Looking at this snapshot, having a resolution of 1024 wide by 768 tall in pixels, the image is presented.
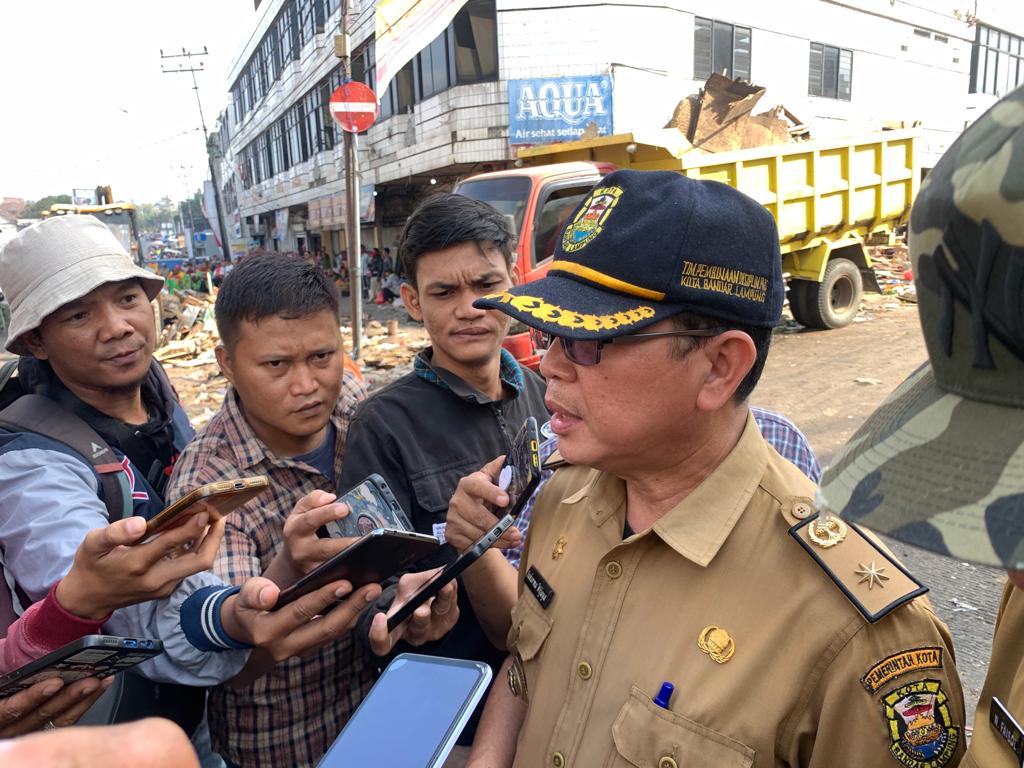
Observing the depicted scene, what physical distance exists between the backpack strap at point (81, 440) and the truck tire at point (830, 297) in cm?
964

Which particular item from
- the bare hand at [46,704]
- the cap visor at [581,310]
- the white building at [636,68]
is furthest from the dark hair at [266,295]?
the white building at [636,68]

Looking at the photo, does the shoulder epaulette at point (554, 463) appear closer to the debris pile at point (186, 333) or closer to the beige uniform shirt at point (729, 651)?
the beige uniform shirt at point (729, 651)

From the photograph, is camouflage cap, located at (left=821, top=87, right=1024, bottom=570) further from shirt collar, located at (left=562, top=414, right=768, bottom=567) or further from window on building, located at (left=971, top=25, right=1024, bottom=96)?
window on building, located at (left=971, top=25, right=1024, bottom=96)

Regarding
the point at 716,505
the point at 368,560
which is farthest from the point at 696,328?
the point at 368,560

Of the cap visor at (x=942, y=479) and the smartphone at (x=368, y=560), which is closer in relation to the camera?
the cap visor at (x=942, y=479)

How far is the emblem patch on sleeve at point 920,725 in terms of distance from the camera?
3.29 feet

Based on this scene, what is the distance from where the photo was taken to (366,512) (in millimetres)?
1562

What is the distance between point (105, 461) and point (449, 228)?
1.19 metres

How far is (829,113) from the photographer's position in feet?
58.4

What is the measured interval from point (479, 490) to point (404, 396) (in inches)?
21.6

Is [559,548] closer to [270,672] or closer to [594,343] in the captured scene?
[594,343]

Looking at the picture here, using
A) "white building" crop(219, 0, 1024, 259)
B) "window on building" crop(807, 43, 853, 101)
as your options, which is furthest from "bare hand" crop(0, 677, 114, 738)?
"window on building" crop(807, 43, 853, 101)

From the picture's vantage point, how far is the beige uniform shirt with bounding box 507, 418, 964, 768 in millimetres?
1018

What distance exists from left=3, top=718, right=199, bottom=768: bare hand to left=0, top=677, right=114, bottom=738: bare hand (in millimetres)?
1100
